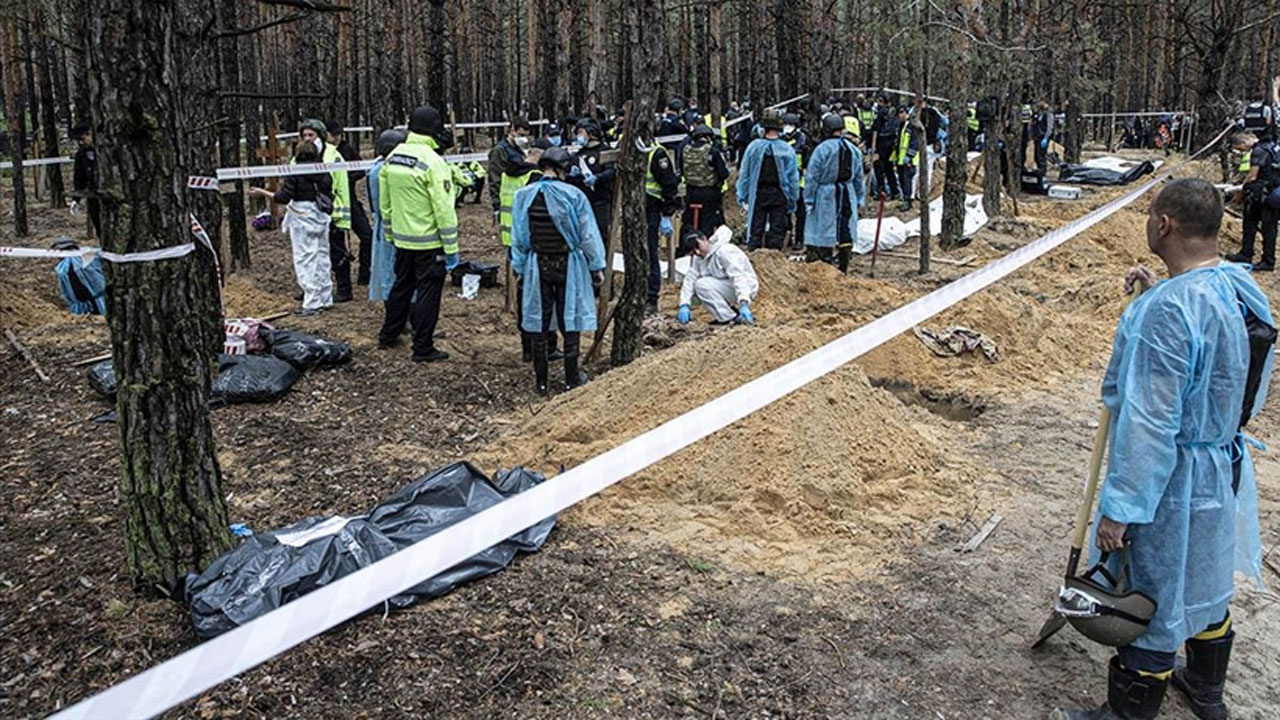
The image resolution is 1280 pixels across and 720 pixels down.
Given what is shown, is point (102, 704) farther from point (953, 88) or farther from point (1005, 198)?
point (1005, 198)

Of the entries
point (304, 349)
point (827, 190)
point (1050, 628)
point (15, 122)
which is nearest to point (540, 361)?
point (304, 349)

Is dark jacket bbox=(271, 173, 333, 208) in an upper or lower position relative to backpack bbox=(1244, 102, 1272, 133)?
lower

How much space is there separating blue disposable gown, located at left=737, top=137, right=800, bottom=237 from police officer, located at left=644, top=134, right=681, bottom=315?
1331 mm

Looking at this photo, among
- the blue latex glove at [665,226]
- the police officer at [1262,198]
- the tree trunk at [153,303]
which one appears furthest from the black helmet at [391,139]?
the police officer at [1262,198]

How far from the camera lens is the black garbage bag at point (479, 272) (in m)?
10.5

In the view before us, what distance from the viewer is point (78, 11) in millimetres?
3428

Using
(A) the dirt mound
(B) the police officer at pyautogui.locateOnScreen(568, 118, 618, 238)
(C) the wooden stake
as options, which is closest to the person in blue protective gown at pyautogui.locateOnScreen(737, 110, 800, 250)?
(B) the police officer at pyautogui.locateOnScreen(568, 118, 618, 238)

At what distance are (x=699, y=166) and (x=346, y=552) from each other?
23.7 feet

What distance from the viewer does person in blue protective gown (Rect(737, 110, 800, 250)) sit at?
10570mm

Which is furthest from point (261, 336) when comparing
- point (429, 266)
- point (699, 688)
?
point (699, 688)

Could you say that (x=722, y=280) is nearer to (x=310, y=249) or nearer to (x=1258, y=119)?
(x=310, y=249)

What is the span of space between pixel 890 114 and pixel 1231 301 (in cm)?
1539

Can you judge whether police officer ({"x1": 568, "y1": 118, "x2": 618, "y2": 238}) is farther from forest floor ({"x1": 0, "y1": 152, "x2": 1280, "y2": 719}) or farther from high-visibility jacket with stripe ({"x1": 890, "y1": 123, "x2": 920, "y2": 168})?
high-visibility jacket with stripe ({"x1": 890, "y1": 123, "x2": 920, "y2": 168})

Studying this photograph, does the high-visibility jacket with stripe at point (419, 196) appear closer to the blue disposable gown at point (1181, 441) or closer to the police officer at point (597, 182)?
the police officer at point (597, 182)
